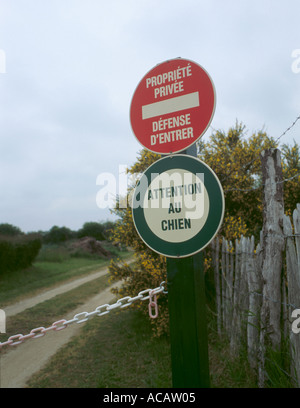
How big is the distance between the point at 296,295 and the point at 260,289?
524 millimetres

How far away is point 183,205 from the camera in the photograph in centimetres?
176

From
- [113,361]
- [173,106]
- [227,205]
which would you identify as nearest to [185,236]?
[173,106]

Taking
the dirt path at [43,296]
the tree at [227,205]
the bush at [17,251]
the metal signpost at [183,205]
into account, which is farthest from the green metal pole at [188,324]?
the bush at [17,251]

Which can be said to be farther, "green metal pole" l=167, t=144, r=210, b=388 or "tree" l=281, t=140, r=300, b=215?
"tree" l=281, t=140, r=300, b=215

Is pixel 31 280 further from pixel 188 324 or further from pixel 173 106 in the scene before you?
pixel 173 106

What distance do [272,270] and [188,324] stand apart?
1649 mm

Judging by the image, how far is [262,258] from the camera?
3215mm

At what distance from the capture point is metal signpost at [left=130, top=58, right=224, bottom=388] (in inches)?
67.8

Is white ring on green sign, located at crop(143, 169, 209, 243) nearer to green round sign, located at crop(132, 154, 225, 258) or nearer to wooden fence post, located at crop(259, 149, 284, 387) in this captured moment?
green round sign, located at crop(132, 154, 225, 258)

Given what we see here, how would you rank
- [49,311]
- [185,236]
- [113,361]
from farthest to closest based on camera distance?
[49,311] → [113,361] → [185,236]

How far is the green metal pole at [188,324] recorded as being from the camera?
175 cm

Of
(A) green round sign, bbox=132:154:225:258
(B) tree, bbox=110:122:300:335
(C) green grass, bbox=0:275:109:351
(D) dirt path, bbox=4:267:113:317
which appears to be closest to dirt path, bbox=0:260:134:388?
(D) dirt path, bbox=4:267:113:317

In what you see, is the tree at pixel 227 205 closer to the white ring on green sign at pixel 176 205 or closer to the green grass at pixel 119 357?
the green grass at pixel 119 357
